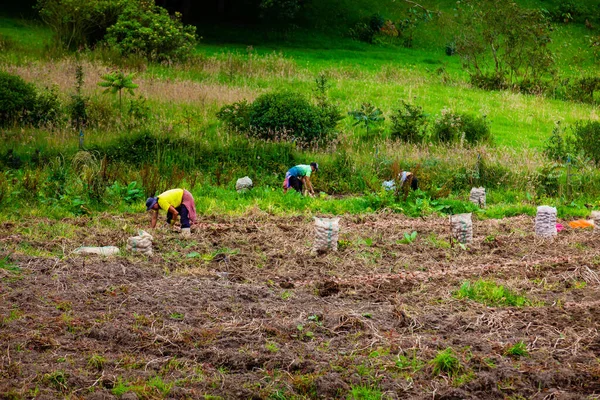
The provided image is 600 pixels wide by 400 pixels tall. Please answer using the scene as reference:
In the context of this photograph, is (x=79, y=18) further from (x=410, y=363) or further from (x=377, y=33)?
(x=410, y=363)

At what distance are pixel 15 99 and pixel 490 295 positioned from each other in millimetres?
10143

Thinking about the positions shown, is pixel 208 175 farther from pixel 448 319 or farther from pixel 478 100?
pixel 478 100

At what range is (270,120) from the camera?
49.0ft

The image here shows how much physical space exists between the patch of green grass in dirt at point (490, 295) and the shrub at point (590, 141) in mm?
8138

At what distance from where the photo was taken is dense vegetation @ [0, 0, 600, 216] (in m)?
12.1

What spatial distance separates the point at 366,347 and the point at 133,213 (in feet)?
18.1

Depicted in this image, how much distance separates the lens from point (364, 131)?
1684 centimetres

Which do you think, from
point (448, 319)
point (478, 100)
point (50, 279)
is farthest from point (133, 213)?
point (478, 100)

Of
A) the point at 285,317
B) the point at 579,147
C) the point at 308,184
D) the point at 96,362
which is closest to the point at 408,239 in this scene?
the point at 308,184

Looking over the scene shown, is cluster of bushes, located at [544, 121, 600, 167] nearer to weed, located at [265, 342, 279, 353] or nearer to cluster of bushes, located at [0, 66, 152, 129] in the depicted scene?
cluster of bushes, located at [0, 66, 152, 129]

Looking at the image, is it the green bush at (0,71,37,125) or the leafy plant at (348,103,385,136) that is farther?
the leafy plant at (348,103,385,136)

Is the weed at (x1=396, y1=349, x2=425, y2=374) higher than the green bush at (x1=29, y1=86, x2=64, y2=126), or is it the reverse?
the weed at (x1=396, y1=349, x2=425, y2=374)

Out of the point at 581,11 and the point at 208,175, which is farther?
the point at 581,11

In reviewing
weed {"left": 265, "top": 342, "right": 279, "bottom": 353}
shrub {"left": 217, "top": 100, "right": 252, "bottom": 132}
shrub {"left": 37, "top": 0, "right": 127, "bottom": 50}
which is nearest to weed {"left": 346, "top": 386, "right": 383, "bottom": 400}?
weed {"left": 265, "top": 342, "right": 279, "bottom": 353}
